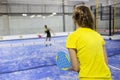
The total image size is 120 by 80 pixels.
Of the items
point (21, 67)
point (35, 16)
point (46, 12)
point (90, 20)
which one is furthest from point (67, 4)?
point (90, 20)

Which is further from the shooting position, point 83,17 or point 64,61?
point 64,61

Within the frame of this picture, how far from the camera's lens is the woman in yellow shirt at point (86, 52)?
169 cm

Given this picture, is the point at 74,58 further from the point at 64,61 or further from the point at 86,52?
the point at 64,61

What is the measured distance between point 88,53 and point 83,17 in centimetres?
35

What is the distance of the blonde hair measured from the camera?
5.71ft

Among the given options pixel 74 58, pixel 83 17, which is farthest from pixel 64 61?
pixel 83 17

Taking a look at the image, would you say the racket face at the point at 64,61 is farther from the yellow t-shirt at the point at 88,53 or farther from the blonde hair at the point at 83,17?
the blonde hair at the point at 83,17

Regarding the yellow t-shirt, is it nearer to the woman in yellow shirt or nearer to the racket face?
the woman in yellow shirt

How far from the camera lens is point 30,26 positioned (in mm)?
24438

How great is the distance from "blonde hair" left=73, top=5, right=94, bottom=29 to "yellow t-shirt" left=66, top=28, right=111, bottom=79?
0.09 meters

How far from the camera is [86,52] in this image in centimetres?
170

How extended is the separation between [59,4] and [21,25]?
19.9 feet

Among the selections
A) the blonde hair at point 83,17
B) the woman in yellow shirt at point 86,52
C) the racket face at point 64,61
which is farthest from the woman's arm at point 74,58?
the blonde hair at point 83,17

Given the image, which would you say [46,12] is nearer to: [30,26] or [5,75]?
[30,26]
